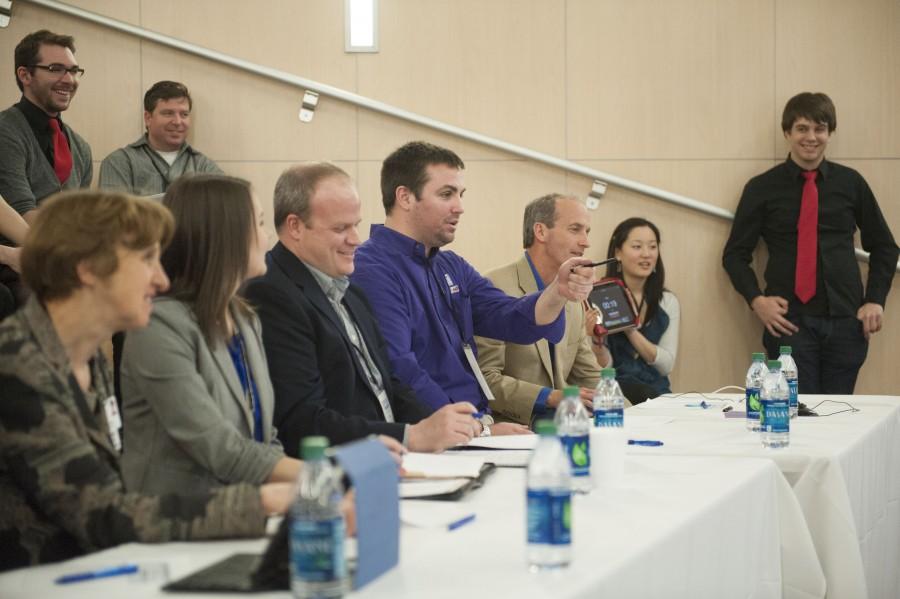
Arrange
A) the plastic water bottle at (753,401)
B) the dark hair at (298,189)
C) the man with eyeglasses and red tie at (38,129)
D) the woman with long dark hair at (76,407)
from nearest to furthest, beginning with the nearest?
1. the woman with long dark hair at (76,407)
2. the dark hair at (298,189)
3. the plastic water bottle at (753,401)
4. the man with eyeglasses and red tie at (38,129)

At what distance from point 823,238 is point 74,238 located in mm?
4471

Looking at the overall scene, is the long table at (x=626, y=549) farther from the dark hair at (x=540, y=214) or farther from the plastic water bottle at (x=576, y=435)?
the dark hair at (x=540, y=214)

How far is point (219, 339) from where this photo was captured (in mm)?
2066

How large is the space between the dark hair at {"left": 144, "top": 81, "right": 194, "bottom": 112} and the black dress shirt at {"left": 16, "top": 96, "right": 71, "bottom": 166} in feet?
3.49

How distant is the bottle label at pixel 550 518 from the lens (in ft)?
4.80

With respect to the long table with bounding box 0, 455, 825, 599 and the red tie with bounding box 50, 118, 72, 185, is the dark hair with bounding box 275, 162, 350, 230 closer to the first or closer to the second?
the long table with bounding box 0, 455, 825, 599

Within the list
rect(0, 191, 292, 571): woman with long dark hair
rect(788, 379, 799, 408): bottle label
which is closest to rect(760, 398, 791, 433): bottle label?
rect(788, 379, 799, 408): bottle label

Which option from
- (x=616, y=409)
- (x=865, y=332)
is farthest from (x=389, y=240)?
(x=865, y=332)

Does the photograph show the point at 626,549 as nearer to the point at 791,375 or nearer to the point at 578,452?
the point at 578,452

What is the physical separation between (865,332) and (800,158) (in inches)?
35.8

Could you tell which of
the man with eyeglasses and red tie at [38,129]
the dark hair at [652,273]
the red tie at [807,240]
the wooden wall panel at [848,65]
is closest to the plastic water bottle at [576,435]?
the man with eyeglasses and red tie at [38,129]

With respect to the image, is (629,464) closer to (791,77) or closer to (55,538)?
(55,538)

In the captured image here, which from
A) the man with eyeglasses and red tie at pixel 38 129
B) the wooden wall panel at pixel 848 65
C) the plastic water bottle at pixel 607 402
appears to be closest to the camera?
the plastic water bottle at pixel 607 402

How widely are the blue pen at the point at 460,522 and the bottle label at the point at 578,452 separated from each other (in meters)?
0.29
